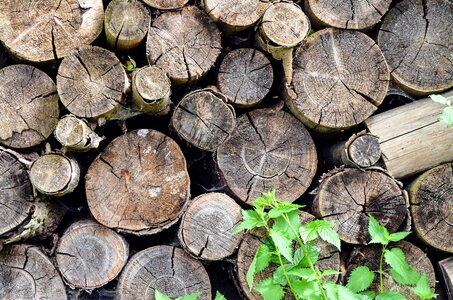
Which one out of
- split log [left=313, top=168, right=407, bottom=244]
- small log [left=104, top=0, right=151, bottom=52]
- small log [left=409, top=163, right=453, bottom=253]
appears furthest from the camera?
small log [left=409, top=163, right=453, bottom=253]

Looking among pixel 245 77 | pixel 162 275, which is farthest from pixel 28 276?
pixel 245 77

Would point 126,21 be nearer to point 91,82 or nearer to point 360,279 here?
point 91,82

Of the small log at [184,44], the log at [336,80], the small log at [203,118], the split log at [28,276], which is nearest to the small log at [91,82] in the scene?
the small log at [184,44]

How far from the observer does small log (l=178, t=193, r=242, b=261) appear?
9.91 feet

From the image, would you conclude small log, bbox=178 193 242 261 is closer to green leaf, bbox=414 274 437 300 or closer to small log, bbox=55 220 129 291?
small log, bbox=55 220 129 291

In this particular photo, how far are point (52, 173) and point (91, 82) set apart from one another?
47 centimetres

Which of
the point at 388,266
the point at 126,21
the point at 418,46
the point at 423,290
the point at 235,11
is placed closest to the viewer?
the point at 423,290

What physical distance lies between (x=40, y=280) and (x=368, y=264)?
65.8 inches

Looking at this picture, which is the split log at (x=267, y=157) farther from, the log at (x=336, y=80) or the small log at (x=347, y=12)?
the small log at (x=347, y=12)

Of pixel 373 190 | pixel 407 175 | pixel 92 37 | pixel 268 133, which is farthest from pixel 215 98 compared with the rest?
pixel 407 175

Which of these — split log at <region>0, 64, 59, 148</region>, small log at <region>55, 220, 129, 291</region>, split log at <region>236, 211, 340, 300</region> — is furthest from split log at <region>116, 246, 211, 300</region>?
split log at <region>0, 64, 59, 148</region>

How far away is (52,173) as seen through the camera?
290cm

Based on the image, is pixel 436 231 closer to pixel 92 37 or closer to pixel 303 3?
pixel 303 3

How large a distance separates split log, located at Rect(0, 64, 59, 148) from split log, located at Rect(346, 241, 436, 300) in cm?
172
